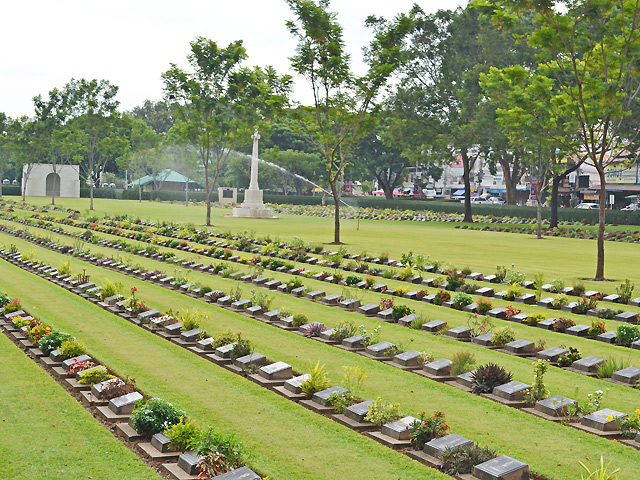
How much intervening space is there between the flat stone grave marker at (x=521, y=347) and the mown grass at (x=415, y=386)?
429 mm

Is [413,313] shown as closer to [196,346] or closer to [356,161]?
[196,346]

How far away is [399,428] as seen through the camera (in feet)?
28.8

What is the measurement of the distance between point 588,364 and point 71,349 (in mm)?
A: 8653

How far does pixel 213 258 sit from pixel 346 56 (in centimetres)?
1280

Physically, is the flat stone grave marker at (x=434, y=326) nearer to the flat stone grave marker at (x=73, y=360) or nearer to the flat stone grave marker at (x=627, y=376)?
the flat stone grave marker at (x=627, y=376)

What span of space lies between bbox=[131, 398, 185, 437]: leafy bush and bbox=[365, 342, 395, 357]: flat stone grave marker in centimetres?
509

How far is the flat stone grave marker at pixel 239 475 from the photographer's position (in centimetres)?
701

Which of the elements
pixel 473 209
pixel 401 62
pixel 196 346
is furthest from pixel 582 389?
pixel 473 209

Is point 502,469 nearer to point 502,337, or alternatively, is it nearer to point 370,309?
point 502,337

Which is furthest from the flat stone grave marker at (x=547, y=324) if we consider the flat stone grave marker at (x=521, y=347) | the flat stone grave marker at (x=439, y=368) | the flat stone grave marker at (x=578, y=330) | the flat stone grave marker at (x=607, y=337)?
the flat stone grave marker at (x=439, y=368)

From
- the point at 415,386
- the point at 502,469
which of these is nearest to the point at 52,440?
the point at 502,469

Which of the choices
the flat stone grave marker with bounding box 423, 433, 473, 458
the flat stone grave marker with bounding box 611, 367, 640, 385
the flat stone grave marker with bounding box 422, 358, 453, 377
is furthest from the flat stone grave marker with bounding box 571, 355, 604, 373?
the flat stone grave marker with bounding box 423, 433, 473, 458

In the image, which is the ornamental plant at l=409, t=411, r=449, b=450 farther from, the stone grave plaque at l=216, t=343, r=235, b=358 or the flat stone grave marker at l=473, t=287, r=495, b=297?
the flat stone grave marker at l=473, t=287, r=495, b=297

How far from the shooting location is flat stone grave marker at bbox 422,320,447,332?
15.2 m
